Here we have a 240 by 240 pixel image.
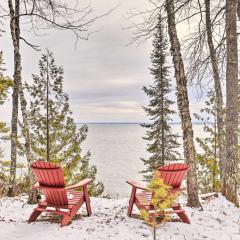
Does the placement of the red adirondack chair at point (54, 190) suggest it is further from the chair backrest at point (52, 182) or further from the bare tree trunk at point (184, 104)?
the bare tree trunk at point (184, 104)

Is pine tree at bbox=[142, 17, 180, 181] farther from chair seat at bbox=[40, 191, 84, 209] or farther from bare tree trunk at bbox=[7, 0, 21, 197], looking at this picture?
chair seat at bbox=[40, 191, 84, 209]

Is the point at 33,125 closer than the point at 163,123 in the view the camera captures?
Yes

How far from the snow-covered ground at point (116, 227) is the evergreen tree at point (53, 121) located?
444 inches

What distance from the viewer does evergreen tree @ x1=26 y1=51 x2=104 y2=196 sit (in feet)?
59.6

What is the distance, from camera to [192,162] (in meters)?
6.96

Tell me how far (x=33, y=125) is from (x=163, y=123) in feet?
26.5

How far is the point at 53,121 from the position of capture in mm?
19828

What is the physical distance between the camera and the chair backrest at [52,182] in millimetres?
5797

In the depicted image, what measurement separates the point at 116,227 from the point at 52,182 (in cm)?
137

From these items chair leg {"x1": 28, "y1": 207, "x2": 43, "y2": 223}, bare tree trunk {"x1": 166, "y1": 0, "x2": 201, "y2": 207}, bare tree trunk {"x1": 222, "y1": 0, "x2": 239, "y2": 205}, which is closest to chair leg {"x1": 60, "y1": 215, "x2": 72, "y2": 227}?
chair leg {"x1": 28, "y1": 207, "x2": 43, "y2": 223}

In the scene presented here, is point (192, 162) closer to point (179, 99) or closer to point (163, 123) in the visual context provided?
point (179, 99)

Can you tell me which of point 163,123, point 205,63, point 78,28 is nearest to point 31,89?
point 163,123

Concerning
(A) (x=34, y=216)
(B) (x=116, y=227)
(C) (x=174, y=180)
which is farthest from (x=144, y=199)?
(A) (x=34, y=216)

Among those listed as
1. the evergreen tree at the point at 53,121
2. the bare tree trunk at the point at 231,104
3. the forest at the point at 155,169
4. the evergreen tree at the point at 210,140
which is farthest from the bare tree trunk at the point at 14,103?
the evergreen tree at the point at 210,140
